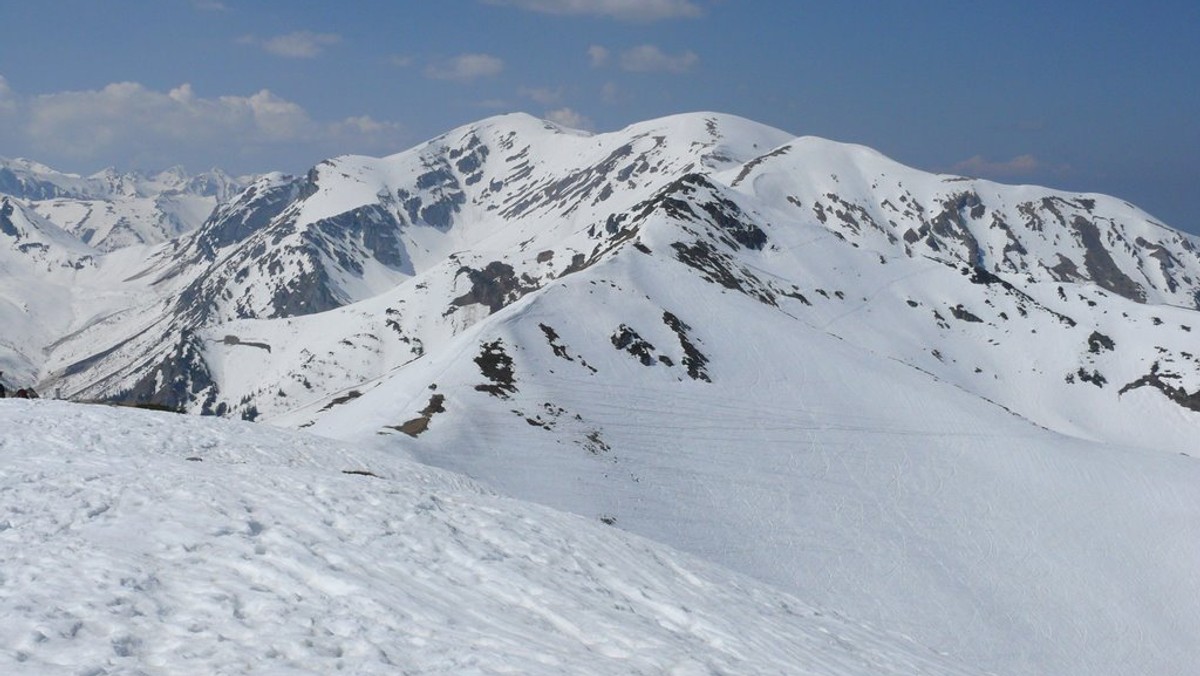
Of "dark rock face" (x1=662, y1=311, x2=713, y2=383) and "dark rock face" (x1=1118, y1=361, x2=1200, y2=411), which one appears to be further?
"dark rock face" (x1=1118, y1=361, x2=1200, y2=411)

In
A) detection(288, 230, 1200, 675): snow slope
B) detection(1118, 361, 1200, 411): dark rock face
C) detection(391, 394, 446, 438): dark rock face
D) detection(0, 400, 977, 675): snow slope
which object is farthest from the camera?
detection(1118, 361, 1200, 411): dark rock face

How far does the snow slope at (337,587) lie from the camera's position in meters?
10.8

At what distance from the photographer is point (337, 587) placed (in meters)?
13.2

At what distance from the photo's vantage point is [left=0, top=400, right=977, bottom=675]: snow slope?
10.8 m

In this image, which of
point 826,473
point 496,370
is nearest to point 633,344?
point 496,370

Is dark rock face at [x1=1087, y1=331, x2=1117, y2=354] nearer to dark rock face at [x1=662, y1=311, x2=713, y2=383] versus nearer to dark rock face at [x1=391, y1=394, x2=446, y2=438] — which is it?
dark rock face at [x1=662, y1=311, x2=713, y2=383]

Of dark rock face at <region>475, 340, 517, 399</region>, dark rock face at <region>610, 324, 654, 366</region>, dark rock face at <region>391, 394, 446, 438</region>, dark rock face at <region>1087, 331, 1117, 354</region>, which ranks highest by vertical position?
dark rock face at <region>1087, 331, 1117, 354</region>

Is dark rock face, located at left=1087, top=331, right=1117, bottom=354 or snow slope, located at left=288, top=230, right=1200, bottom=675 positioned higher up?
dark rock face, located at left=1087, top=331, right=1117, bottom=354

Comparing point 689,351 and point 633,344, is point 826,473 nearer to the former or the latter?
point 689,351

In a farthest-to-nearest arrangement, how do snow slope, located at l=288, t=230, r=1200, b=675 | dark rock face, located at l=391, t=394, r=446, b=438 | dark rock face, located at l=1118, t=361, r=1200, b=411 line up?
1. dark rock face, located at l=1118, t=361, r=1200, b=411
2. dark rock face, located at l=391, t=394, r=446, b=438
3. snow slope, located at l=288, t=230, r=1200, b=675

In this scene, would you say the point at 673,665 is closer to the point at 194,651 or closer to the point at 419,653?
the point at 419,653

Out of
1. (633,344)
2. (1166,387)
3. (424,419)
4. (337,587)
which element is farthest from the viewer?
(1166,387)

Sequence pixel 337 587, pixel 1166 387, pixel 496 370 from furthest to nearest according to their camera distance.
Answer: pixel 1166 387 < pixel 496 370 < pixel 337 587

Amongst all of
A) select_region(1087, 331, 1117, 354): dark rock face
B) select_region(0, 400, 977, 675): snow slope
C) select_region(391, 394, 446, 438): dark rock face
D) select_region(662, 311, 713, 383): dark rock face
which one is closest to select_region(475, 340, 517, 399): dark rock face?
select_region(391, 394, 446, 438): dark rock face
